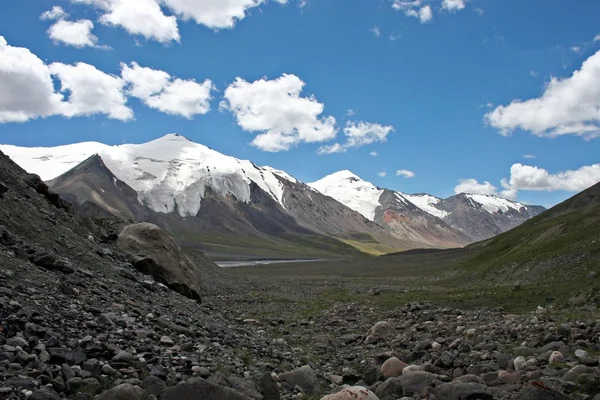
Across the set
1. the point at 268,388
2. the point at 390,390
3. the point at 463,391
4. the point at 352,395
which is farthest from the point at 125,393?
the point at 463,391

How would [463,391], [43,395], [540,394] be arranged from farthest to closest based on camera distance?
[463,391], [540,394], [43,395]

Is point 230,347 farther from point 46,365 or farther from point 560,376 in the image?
point 560,376

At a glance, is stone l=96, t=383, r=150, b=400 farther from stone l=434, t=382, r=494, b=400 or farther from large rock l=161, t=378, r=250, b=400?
stone l=434, t=382, r=494, b=400

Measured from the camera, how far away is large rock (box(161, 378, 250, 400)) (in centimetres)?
994

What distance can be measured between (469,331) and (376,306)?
61.7 feet

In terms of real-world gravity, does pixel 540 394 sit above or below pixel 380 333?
above

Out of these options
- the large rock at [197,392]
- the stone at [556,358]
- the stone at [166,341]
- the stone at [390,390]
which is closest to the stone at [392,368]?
the stone at [390,390]

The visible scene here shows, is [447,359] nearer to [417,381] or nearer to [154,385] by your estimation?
[417,381]

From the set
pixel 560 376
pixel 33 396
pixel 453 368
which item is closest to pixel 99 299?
pixel 33 396

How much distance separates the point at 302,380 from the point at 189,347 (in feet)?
11.8

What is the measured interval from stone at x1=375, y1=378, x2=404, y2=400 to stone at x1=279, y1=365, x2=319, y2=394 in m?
1.95

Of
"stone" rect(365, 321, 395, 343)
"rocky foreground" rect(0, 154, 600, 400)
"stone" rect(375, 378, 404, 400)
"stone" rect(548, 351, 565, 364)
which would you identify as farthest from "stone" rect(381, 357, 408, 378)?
"stone" rect(365, 321, 395, 343)

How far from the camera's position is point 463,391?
11.7m

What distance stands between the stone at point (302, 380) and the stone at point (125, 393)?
5.50 metres
